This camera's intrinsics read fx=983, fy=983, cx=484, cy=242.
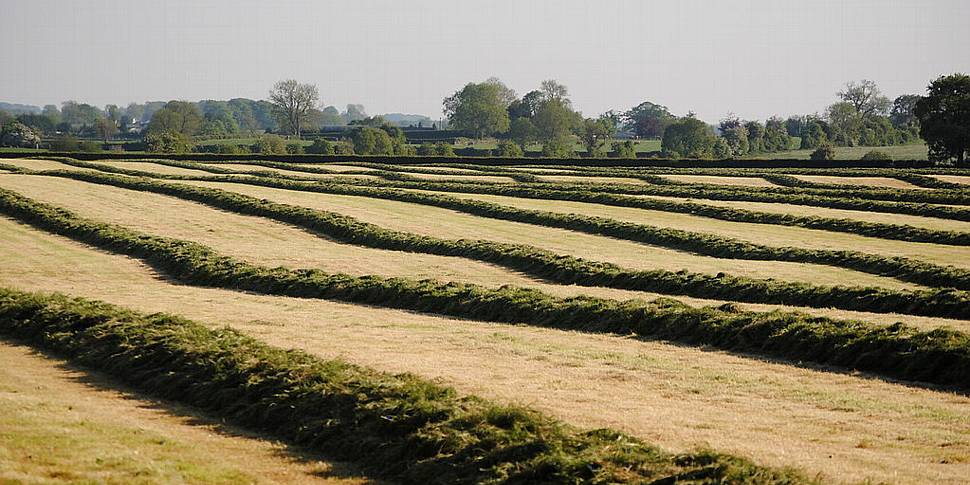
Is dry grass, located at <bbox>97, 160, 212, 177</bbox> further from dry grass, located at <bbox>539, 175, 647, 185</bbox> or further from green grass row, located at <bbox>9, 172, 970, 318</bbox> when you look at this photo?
green grass row, located at <bbox>9, 172, 970, 318</bbox>

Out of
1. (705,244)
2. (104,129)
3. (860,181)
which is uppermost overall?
(104,129)

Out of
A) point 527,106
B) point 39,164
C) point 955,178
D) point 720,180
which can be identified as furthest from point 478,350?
point 527,106

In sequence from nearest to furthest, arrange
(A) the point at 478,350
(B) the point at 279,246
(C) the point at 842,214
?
1. (A) the point at 478,350
2. (B) the point at 279,246
3. (C) the point at 842,214

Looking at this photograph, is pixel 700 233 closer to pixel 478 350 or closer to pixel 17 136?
pixel 478 350

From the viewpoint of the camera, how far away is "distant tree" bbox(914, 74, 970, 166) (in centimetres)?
8288

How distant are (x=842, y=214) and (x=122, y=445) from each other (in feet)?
120

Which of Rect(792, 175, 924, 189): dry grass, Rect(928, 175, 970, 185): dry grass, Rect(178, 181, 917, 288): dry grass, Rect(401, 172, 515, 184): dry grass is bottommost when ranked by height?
Rect(178, 181, 917, 288): dry grass

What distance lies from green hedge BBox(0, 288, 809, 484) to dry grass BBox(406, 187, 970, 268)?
20603 millimetres

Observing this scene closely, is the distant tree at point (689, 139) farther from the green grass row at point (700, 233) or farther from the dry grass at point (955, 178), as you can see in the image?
the green grass row at point (700, 233)

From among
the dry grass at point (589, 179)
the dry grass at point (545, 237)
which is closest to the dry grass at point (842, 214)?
the dry grass at point (589, 179)

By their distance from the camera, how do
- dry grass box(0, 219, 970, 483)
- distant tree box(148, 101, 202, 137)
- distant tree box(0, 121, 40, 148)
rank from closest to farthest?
dry grass box(0, 219, 970, 483) < distant tree box(0, 121, 40, 148) < distant tree box(148, 101, 202, 137)

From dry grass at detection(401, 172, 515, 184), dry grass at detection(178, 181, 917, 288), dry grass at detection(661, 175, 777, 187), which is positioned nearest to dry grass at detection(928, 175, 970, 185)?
dry grass at detection(661, 175, 777, 187)

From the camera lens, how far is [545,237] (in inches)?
1396

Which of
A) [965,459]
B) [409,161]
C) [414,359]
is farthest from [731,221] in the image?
[409,161]
